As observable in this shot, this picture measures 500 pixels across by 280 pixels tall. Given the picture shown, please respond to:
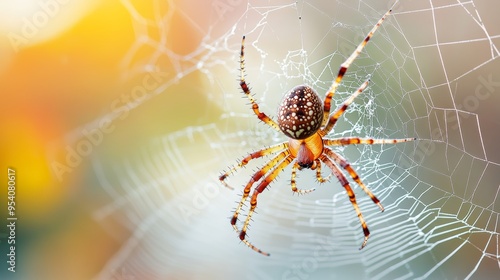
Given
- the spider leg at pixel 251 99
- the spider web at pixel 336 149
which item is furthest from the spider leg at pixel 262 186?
the spider web at pixel 336 149

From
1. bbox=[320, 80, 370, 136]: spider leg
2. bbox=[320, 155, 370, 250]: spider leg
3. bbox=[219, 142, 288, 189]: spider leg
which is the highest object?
bbox=[320, 80, 370, 136]: spider leg

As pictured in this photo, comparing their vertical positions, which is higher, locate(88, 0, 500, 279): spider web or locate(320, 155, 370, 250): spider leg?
locate(88, 0, 500, 279): spider web

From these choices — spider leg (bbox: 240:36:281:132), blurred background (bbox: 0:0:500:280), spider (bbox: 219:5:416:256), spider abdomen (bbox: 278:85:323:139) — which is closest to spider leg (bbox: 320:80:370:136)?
spider (bbox: 219:5:416:256)

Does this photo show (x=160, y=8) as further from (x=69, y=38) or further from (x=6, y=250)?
(x=6, y=250)

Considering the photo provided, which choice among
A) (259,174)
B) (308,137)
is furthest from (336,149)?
(308,137)

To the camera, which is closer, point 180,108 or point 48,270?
point 48,270

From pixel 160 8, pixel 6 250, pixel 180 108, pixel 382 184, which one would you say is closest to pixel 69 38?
pixel 160 8

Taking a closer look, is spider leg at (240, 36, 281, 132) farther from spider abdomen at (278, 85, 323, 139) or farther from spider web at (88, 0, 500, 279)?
spider web at (88, 0, 500, 279)

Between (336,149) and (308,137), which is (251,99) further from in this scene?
(336,149)
